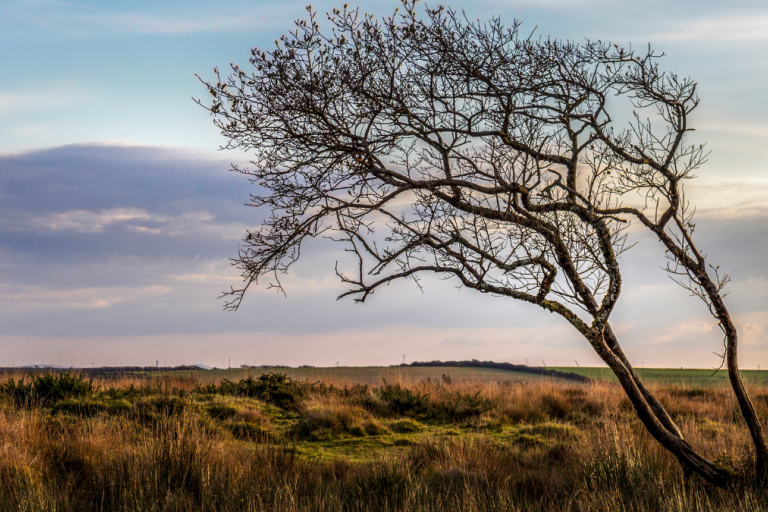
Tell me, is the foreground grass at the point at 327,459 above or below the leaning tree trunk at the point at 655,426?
below

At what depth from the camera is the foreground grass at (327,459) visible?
609cm

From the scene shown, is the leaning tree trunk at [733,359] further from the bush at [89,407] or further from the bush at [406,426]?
the bush at [89,407]

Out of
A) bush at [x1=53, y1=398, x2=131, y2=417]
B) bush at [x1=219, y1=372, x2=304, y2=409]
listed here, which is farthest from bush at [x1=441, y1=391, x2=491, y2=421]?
bush at [x1=53, y1=398, x2=131, y2=417]

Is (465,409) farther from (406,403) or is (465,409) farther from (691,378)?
(691,378)

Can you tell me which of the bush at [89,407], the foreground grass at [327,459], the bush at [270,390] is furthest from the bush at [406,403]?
the bush at [89,407]

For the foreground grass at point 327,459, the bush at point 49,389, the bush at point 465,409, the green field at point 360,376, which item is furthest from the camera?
the green field at point 360,376

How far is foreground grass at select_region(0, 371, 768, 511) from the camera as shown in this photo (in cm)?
609

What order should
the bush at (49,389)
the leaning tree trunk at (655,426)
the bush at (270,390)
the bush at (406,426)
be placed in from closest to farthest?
the leaning tree trunk at (655,426) → the bush at (406,426) → the bush at (49,389) → the bush at (270,390)

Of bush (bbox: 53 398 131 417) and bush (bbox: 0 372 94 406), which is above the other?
bush (bbox: 0 372 94 406)

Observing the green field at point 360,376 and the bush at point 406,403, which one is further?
the green field at point 360,376

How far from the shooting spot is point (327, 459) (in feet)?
29.6

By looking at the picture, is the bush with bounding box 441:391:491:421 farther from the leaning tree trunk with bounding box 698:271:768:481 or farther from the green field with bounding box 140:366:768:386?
the leaning tree trunk with bounding box 698:271:768:481

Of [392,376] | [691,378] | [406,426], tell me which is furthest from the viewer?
[691,378]

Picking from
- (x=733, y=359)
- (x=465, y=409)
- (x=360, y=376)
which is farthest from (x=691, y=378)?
(x=733, y=359)
